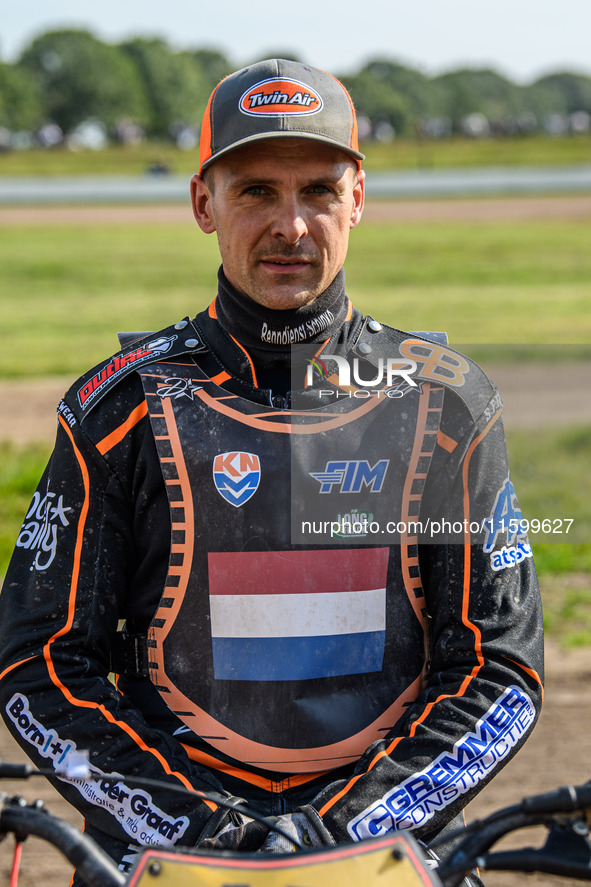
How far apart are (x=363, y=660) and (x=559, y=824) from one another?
2.00 feet

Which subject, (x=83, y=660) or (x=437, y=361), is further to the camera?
(x=437, y=361)

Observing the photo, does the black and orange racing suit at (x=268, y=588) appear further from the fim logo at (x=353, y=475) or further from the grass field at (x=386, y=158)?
the grass field at (x=386, y=158)

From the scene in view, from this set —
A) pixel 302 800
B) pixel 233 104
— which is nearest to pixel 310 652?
pixel 302 800

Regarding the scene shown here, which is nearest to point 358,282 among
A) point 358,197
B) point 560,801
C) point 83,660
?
point 358,197

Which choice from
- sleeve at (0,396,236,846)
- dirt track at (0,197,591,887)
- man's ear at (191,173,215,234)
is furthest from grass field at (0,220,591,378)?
sleeve at (0,396,236,846)

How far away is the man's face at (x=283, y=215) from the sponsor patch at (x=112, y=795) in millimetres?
955

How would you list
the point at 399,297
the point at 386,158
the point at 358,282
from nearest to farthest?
the point at 399,297 < the point at 358,282 < the point at 386,158

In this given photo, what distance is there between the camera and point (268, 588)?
2084 millimetres

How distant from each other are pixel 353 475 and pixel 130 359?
542mm

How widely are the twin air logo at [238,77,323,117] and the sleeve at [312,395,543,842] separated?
692 millimetres

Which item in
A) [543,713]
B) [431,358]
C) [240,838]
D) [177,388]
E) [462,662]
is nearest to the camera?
[240,838]

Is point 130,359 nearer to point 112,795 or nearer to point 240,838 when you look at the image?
point 112,795

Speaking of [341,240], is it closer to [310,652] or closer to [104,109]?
[310,652]

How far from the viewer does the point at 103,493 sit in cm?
209
